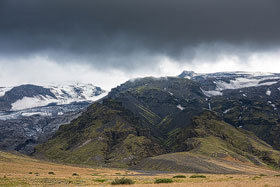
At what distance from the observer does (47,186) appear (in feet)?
190

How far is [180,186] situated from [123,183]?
12.7m

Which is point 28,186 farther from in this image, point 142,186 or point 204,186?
point 204,186

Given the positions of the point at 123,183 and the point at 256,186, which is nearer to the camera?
the point at 256,186

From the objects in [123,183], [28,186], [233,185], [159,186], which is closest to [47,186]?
[28,186]

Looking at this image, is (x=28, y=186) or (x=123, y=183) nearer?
(x=28, y=186)

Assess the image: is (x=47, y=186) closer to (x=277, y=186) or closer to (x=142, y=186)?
(x=142, y=186)

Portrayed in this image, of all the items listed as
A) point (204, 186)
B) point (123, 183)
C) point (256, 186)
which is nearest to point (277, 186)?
point (256, 186)

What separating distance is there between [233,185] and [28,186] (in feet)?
122

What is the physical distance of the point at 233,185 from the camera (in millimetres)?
56656

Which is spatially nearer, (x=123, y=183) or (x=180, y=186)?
(x=180, y=186)

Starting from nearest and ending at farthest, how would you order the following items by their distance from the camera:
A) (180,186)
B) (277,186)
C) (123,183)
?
(277,186), (180,186), (123,183)

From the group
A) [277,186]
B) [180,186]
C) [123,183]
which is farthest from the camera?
[123,183]

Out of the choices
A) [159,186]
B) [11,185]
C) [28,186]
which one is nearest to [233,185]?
[159,186]

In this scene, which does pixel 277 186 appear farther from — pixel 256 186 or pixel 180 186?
pixel 180 186
